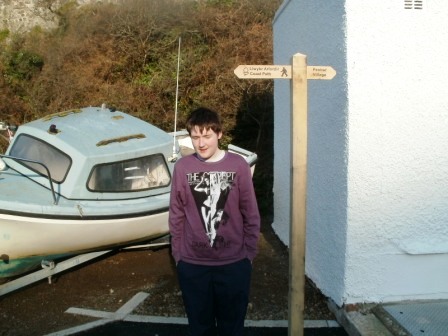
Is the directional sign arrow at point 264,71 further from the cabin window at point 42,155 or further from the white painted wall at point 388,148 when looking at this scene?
the cabin window at point 42,155

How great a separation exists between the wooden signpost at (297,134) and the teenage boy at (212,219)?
278 mm

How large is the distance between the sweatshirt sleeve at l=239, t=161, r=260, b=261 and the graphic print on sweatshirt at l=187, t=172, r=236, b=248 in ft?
0.30

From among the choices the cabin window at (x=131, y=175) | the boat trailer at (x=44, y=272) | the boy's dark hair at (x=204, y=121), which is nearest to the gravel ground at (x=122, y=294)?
the boat trailer at (x=44, y=272)

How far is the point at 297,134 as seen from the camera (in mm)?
2859

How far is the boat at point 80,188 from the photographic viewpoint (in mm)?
4590

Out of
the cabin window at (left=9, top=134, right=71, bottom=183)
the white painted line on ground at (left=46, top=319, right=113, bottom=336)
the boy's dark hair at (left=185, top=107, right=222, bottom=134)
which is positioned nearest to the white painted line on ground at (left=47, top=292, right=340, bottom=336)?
the white painted line on ground at (left=46, top=319, right=113, bottom=336)

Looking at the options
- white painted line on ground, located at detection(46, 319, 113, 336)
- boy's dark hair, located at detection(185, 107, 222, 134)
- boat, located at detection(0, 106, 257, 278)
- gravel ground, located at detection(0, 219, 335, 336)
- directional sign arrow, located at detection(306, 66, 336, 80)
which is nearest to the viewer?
boy's dark hair, located at detection(185, 107, 222, 134)

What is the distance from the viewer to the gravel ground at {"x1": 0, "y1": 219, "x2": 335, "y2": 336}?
A: 14.3 feet

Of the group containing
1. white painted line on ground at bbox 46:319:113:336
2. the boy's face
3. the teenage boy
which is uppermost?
the boy's face

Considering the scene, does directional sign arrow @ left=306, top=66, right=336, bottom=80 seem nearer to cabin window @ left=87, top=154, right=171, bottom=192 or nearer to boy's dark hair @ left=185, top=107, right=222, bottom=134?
boy's dark hair @ left=185, top=107, right=222, bottom=134

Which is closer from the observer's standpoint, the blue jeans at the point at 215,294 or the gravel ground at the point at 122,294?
the blue jeans at the point at 215,294

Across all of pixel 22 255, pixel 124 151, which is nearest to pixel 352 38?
pixel 124 151

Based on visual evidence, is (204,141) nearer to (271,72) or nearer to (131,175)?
(271,72)

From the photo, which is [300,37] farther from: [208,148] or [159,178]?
[208,148]
